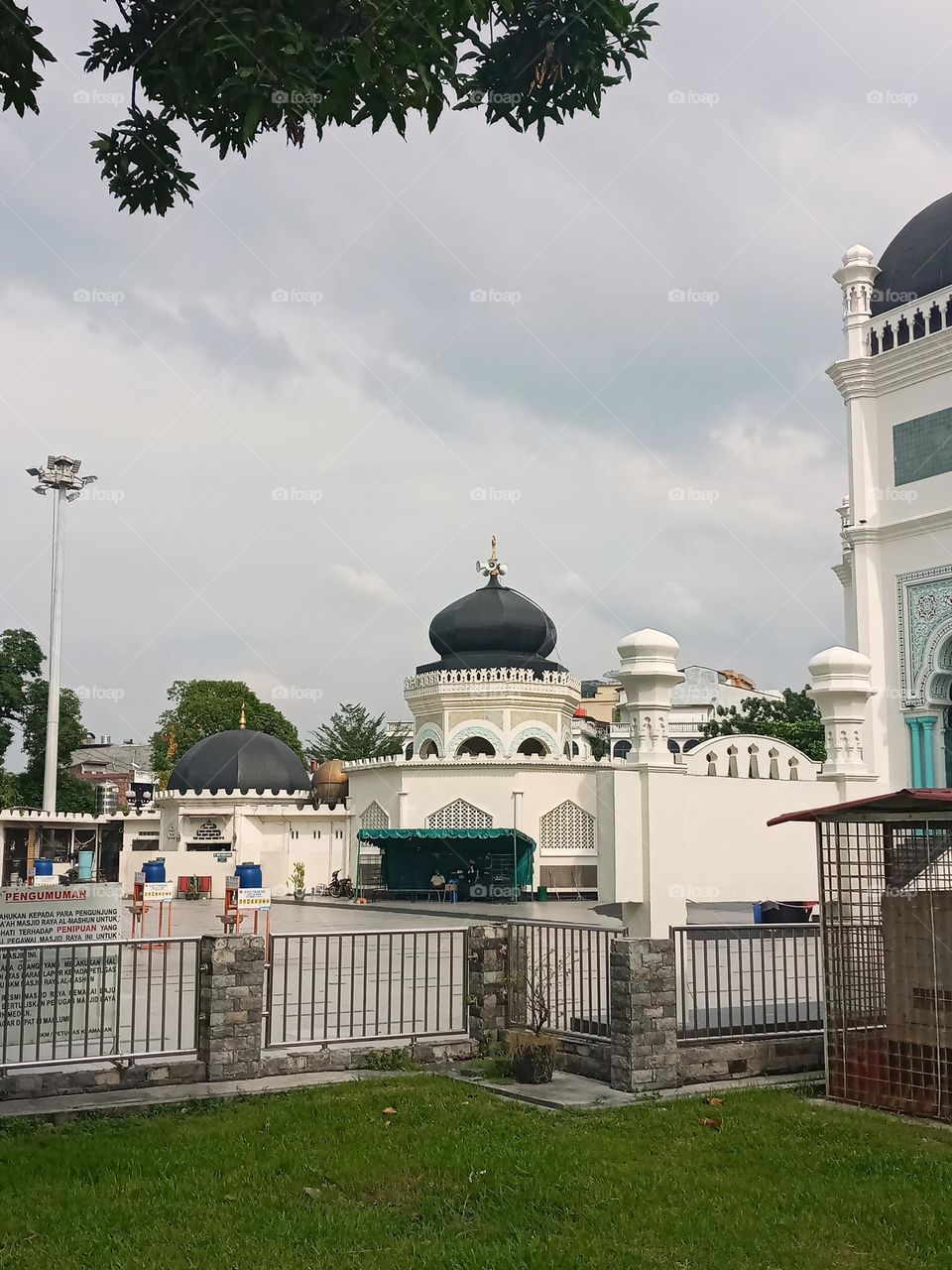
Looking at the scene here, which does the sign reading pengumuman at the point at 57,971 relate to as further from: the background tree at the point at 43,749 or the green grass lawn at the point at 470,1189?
the background tree at the point at 43,749

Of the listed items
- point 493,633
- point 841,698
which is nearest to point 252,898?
point 841,698

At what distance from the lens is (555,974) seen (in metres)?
8.62

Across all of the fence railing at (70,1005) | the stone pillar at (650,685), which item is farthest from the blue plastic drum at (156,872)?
the stone pillar at (650,685)

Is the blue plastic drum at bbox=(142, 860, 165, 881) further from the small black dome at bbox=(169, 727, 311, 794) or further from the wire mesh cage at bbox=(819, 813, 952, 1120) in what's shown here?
the wire mesh cage at bbox=(819, 813, 952, 1120)

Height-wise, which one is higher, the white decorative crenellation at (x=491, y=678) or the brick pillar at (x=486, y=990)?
the white decorative crenellation at (x=491, y=678)

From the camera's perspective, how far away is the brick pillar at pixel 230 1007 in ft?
25.4

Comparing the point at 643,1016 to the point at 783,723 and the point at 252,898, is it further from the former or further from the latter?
the point at 783,723

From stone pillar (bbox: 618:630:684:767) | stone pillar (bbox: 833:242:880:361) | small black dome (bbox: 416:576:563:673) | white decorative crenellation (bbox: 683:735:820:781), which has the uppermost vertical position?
stone pillar (bbox: 833:242:880:361)

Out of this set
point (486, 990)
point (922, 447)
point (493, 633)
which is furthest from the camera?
point (493, 633)

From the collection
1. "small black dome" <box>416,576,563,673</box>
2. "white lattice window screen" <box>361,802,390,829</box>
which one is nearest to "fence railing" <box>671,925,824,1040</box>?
"white lattice window screen" <box>361,802,390,829</box>

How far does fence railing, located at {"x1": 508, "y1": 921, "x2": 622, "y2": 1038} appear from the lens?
8547 millimetres

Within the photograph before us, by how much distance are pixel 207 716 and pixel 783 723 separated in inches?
1058

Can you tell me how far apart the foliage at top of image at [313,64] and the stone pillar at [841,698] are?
586 cm

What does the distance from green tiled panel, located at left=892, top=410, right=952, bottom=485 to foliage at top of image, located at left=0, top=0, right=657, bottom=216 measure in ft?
54.5
